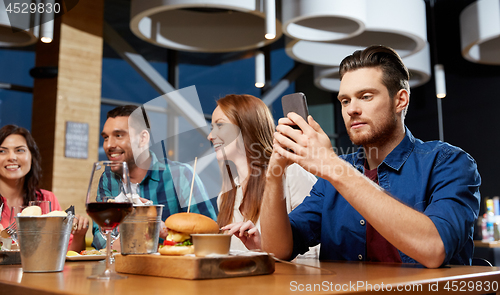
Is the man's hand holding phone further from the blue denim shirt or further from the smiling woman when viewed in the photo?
the smiling woman

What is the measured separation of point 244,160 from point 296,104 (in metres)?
0.97

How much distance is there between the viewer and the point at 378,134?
143 cm

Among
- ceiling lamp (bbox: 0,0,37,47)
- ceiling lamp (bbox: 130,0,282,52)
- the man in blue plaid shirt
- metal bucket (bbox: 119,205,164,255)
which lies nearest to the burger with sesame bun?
metal bucket (bbox: 119,205,164,255)

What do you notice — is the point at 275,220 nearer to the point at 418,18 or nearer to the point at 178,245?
the point at 178,245

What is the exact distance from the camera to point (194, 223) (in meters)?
0.95

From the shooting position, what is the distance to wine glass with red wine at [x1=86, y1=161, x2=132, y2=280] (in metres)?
0.84

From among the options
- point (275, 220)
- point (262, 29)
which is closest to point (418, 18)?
point (262, 29)

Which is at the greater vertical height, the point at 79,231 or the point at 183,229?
the point at 183,229

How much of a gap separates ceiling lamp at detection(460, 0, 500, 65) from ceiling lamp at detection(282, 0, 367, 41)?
130 cm

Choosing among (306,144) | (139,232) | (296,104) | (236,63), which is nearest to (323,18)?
(296,104)

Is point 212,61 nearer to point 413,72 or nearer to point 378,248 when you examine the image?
point 413,72

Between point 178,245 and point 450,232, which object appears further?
point 450,232

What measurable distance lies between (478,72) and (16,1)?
237 inches

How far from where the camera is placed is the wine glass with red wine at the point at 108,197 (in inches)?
32.9
